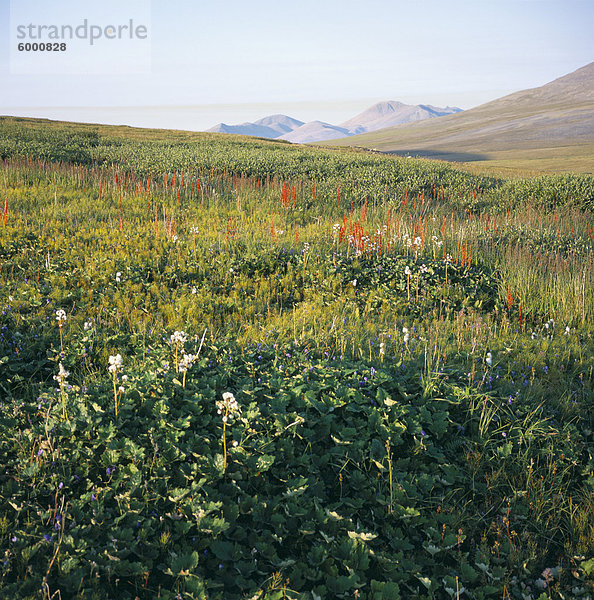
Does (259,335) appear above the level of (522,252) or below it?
below

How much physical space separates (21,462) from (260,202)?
450 inches

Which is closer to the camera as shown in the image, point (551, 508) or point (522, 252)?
point (551, 508)

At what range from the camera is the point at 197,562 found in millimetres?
2584

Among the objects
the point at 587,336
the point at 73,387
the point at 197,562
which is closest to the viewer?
the point at 197,562

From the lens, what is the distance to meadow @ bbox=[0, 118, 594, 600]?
2.79m

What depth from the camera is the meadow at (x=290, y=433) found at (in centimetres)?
279

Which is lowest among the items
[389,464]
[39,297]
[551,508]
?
[551,508]

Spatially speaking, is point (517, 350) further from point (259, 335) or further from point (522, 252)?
point (522, 252)

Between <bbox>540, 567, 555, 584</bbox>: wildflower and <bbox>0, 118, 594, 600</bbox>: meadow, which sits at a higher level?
<bbox>0, 118, 594, 600</bbox>: meadow

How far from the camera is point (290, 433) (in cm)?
371

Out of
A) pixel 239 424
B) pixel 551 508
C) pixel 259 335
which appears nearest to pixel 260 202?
pixel 259 335

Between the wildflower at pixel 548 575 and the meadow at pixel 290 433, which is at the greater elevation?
the meadow at pixel 290 433

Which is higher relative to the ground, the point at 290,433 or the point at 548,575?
the point at 290,433

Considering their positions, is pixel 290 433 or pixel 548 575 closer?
pixel 548 575
